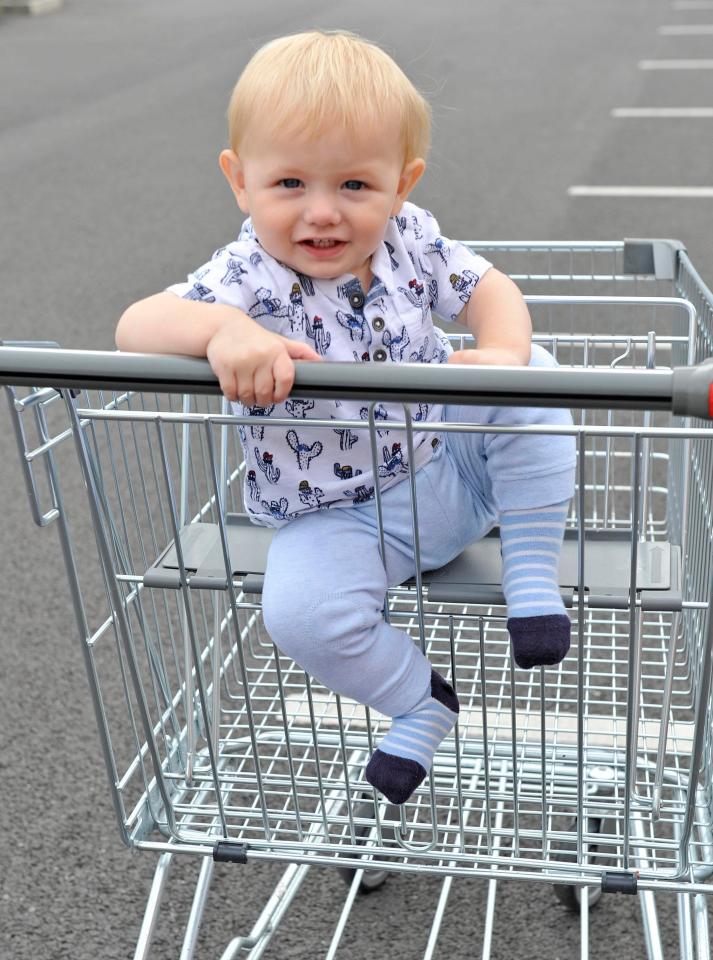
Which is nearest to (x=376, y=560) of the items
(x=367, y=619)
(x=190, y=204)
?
(x=367, y=619)

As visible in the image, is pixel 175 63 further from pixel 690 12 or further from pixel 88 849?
pixel 88 849

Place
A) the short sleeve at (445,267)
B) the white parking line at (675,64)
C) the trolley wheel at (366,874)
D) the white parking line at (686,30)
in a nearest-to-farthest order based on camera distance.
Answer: the short sleeve at (445,267)
the trolley wheel at (366,874)
the white parking line at (675,64)
the white parking line at (686,30)

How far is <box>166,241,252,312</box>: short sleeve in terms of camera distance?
6.17 ft

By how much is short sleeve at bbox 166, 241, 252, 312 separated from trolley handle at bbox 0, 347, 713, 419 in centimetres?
27

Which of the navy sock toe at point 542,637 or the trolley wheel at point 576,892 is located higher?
the navy sock toe at point 542,637

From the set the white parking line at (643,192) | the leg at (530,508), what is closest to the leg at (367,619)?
the leg at (530,508)

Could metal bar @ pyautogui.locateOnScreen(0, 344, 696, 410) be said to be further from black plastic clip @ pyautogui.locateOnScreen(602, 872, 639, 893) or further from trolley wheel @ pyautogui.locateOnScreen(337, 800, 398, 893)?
trolley wheel @ pyautogui.locateOnScreen(337, 800, 398, 893)

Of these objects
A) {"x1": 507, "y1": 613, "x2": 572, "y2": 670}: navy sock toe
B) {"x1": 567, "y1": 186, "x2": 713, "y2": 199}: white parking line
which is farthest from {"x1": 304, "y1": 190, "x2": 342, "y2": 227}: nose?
{"x1": 567, "y1": 186, "x2": 713, "y2": 199}: white parking line

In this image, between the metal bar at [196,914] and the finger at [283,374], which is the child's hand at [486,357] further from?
the metal bar at [196,914]

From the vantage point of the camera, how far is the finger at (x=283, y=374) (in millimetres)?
1585

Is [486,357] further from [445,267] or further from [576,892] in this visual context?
[576,892]

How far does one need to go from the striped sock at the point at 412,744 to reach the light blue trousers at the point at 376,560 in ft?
0.08

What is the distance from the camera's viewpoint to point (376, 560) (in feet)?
6.20

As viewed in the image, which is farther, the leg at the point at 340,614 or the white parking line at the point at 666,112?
the white parking line at the point at 666,112
